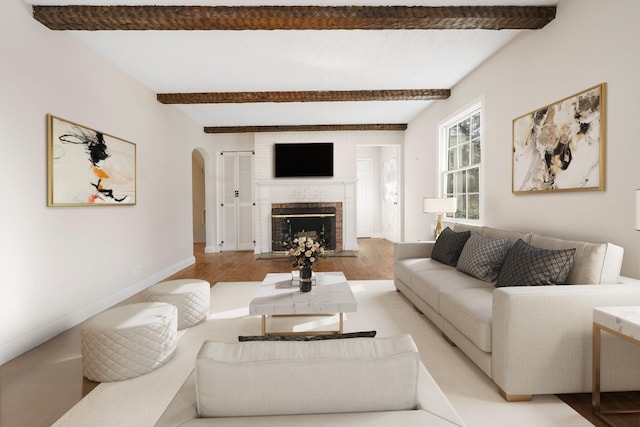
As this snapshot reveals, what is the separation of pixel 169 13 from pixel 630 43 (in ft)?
11.4

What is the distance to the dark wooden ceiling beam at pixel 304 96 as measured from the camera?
5008 millimetres

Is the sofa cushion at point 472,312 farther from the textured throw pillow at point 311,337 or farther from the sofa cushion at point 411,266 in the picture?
the textured throw pillow at point 311,337

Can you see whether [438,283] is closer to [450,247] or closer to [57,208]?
[450,247]

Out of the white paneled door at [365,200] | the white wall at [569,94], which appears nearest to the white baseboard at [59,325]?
the white wall at [569,94]

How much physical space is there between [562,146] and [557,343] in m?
1.81

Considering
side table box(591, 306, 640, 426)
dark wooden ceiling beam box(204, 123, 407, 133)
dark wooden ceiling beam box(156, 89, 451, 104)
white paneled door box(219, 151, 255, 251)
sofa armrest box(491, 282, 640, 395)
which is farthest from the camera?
white paneled door box(219, 151, 255, 251)

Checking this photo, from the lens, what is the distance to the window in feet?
14.9

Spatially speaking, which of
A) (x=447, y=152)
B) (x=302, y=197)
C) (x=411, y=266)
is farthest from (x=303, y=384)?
(x=302, y=197)

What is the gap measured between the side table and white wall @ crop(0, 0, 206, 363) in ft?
12.8

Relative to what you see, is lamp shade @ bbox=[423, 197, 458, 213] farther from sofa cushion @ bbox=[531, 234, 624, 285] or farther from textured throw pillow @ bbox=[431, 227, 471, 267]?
sofa cushion @ bbox=[531, 234, 624, 285]

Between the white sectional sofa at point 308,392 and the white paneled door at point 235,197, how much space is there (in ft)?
23.3

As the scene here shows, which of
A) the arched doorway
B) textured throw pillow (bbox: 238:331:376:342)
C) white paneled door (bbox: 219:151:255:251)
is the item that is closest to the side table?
textured throw pillow (bbox: 238:331:376:342)

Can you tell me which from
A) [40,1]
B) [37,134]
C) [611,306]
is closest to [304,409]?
[611,306]

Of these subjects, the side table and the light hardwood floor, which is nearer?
the side table
